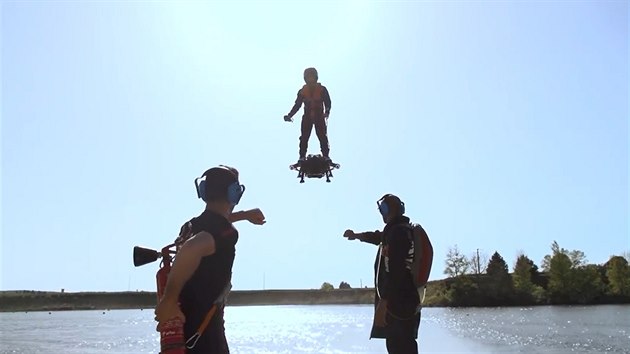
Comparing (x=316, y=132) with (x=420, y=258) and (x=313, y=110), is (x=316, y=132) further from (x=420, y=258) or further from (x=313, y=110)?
(x=420, y=258)

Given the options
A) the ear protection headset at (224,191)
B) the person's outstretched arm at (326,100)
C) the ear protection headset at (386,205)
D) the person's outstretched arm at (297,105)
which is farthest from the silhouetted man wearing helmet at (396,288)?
the person's outstretched arm at (297,105)

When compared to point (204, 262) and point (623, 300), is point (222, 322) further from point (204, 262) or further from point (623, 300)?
point (623, 300)

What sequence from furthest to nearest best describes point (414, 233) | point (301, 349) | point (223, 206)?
point (301, 349) < point (414, 233) < point (223, 206)

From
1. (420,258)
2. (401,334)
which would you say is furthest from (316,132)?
(401,334)

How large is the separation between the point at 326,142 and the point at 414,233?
12.9 ft

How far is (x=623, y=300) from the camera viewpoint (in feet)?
459

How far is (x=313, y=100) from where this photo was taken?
1045 centimetres

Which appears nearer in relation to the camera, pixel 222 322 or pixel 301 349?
pixel 222 322

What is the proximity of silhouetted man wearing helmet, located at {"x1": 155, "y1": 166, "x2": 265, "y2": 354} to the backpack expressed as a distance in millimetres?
2806

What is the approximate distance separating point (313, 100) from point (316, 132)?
59cm

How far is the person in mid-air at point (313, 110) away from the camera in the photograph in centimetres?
1038

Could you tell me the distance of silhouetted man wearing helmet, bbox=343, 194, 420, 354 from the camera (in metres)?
7.07

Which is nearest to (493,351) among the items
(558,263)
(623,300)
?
(558,263)

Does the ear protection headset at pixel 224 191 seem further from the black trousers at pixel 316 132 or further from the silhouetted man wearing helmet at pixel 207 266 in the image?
the black trousers at pixel 316 132
